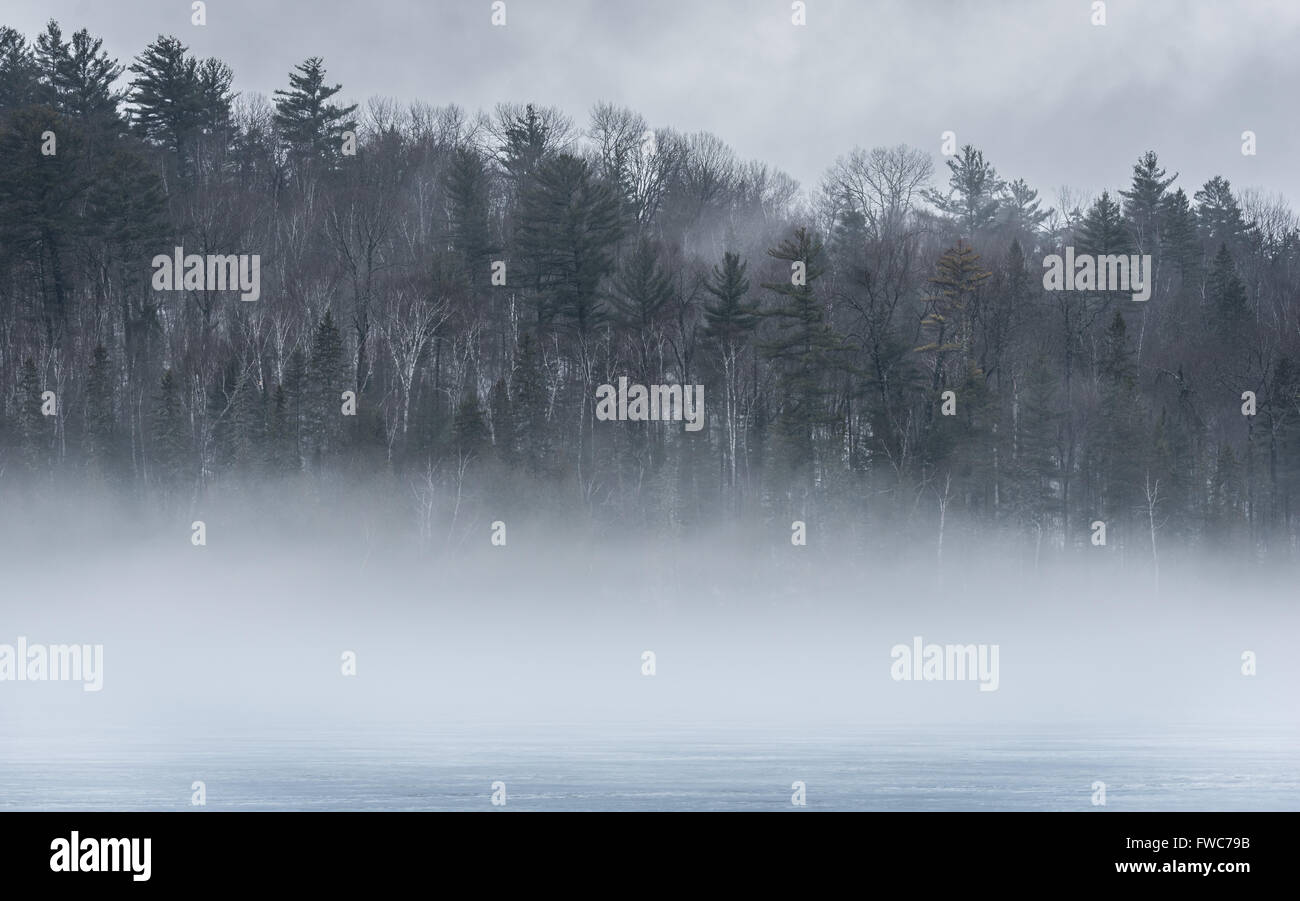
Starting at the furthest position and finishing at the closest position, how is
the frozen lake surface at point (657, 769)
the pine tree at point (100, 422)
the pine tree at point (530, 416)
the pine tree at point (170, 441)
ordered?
the pine tree at point (100, 422) < the pine tree at point (170, 441) < the pine tree at point (530, 416) < the frozen lake surface at point (657, 769)

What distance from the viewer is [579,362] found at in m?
80.6

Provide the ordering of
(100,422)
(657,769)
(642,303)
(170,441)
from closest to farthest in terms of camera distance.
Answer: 1. (657,769)
2. (170,441)
3. (642,303)
4. (100,422)

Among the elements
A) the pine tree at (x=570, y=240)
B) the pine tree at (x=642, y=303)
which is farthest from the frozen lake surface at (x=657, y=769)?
the pine tree at (x=570, y=240)

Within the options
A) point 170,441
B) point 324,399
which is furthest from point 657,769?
Result: point 170,441

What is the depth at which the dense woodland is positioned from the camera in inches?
2977

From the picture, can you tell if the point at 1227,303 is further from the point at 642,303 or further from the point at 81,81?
the point at 81,81

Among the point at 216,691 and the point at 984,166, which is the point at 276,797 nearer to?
the point at 216,691

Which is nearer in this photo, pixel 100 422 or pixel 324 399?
pixel 324 399

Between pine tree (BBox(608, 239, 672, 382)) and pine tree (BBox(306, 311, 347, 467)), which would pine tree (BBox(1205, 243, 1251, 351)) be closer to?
pine tree (BBox(608, 239, 672, 382))

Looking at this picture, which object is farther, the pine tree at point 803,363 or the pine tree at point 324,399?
the pine tree at point 324,399

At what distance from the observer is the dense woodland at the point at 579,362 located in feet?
248

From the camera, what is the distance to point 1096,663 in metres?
61.2

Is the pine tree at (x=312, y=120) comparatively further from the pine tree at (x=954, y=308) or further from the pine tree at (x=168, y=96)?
the pine tree at (x=954, y=308)
